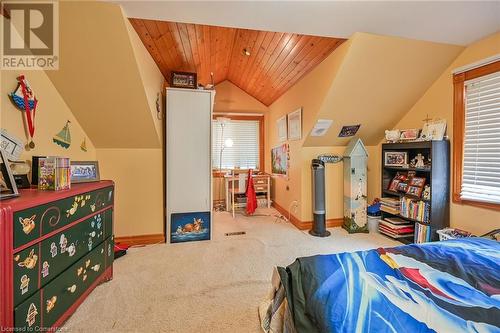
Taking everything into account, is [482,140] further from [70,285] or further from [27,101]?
[27,101]

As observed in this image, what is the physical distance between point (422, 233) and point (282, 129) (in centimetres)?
250

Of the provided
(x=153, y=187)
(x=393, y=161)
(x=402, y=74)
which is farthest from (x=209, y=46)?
(x=393, y=161)

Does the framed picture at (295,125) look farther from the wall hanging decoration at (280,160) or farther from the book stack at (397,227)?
the book stack at (397,227)

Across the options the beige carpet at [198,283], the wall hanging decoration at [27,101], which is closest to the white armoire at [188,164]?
the beige carpet at [198,283]

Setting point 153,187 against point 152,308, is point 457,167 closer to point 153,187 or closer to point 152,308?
point 152,308

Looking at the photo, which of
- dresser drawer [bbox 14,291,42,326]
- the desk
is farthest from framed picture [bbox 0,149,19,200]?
the desk

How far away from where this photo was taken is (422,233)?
2574 mm

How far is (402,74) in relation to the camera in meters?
2.54

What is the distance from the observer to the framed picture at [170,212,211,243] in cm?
280

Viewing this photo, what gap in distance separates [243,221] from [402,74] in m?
2.99

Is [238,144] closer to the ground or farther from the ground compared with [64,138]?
farther from the ground

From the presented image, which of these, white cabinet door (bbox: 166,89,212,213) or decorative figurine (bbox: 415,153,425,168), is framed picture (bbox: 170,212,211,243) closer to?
white cabinet door (bbox: 166,89,212,213)

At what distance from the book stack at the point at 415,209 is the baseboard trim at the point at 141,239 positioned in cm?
311

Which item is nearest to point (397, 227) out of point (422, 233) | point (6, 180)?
point (422, 233)
